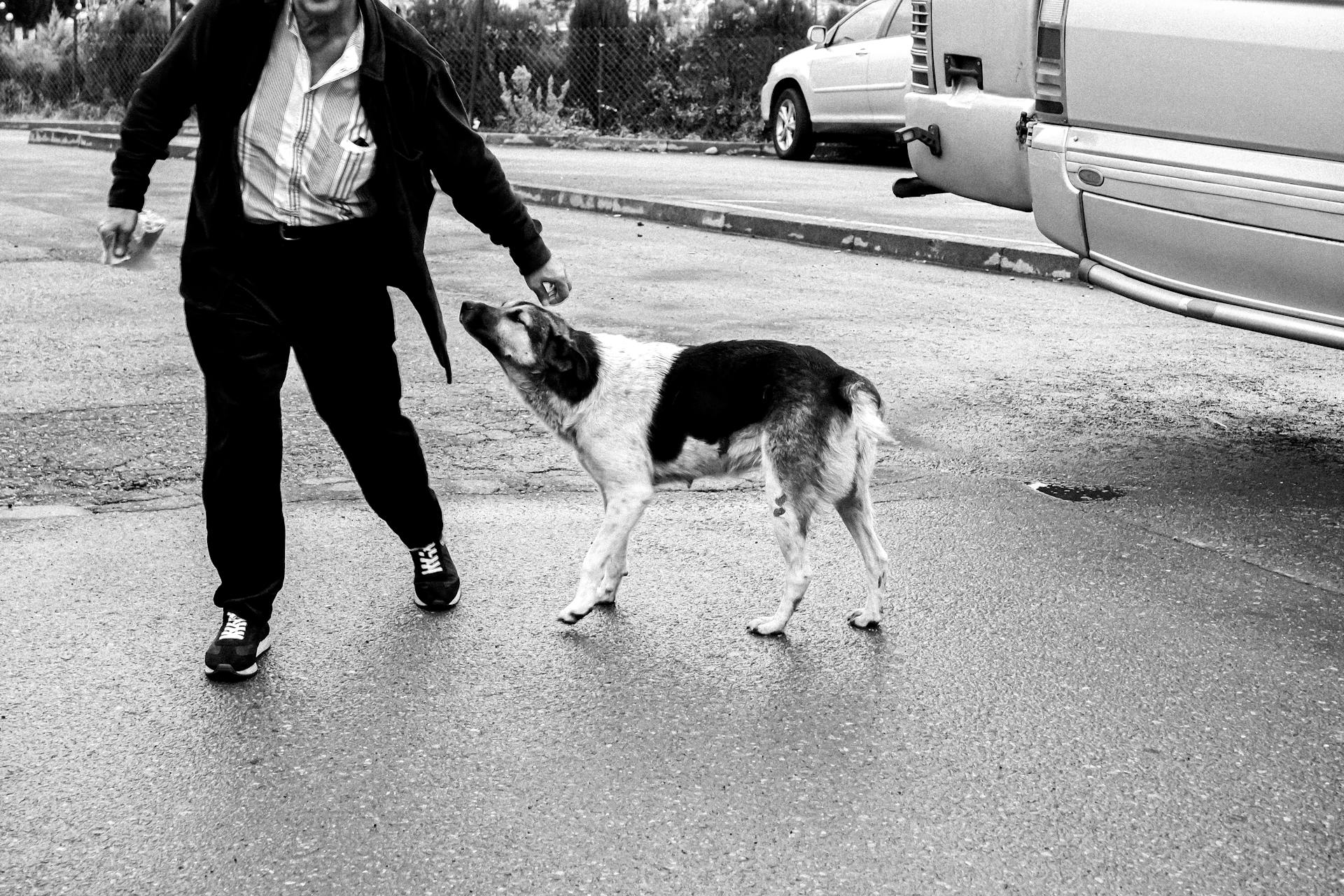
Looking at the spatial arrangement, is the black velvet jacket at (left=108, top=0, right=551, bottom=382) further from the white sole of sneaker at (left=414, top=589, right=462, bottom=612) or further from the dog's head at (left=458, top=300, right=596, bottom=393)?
the white sole of sneaker at (left=414, top=589, right=462, bottom=612)

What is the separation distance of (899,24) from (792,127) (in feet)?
6.84

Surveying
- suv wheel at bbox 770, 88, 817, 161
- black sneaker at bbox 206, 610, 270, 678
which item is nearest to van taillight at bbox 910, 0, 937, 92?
black sneaker at bbox 206, 610, 270, 678

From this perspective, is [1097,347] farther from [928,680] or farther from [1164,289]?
[928,680]

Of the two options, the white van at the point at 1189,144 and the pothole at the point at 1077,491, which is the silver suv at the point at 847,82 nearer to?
the white van at the point at 1189,144

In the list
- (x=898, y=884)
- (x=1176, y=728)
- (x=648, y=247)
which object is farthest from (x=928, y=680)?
(x=648, y=247)

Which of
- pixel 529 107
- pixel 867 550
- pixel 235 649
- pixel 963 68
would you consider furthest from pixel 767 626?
pixel 529 107

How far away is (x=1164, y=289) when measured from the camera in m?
5.39

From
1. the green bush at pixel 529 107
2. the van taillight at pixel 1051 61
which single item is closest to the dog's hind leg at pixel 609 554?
the van taillight at pixel 1051 61

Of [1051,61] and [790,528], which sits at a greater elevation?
[1051,61]

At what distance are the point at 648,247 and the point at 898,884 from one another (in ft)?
28.4

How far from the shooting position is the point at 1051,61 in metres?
5.57

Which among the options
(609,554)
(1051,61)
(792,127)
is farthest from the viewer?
(792,127)

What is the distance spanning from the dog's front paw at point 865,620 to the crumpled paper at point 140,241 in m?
2.13

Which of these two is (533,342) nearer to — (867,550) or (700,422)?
(700,422)
